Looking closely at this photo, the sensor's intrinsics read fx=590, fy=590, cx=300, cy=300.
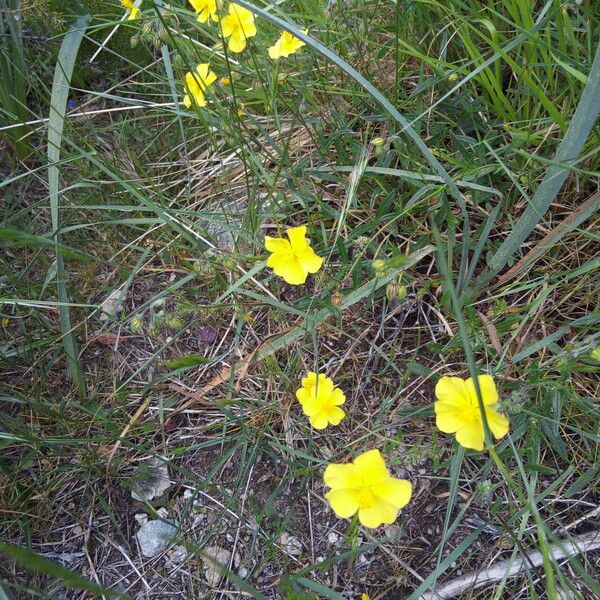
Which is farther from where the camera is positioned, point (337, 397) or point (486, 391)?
point (337, 397)

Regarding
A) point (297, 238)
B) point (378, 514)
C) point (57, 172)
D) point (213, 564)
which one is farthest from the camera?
point (57, 172)

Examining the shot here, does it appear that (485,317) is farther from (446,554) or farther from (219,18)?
(219,18)

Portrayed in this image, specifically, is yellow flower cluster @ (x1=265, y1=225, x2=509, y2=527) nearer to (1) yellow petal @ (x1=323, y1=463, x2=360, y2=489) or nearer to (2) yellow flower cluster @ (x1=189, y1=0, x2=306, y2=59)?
(1) yellow petal @ (x1=323, y1=463, x2=360, y2=489)

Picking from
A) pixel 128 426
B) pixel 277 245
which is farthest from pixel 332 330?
pixel 128 426

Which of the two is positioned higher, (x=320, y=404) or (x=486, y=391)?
(x=486, y=391)

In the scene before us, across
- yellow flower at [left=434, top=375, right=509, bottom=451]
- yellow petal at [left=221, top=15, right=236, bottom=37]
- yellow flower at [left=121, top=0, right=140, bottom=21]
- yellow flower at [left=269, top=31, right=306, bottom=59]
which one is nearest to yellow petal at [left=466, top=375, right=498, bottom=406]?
yellow flower at [left=434, top=375, right=509, bottom=451]

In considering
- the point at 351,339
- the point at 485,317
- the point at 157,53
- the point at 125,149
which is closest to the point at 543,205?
the point at 485,317

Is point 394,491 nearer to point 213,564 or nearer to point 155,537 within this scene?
point 213,564
